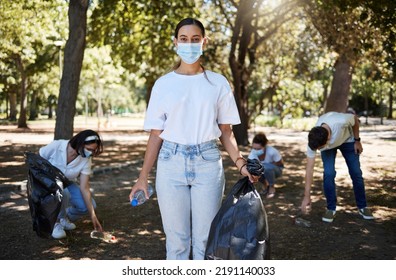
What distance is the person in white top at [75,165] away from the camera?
15.5ft

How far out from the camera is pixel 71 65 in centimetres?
795

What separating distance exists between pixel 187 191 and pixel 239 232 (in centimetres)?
42

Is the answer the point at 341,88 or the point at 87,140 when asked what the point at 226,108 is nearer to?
the point at 87,140

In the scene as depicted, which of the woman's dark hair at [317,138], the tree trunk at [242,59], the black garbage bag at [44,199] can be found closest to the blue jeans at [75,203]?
the black garbage bag at [44,199]

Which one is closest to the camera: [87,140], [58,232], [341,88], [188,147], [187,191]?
[188,147]

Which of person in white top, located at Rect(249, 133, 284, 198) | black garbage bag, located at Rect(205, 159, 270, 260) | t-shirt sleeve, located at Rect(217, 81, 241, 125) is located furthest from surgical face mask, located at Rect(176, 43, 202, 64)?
person in white top, located at Rect(249, 133, 284, 198)

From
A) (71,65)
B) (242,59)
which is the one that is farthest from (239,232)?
(242,59)

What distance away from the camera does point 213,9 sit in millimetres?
18625

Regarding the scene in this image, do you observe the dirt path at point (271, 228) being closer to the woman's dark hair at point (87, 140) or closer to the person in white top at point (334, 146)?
the person in white top at point (334, 146)

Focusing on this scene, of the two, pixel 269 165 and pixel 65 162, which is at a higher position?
pixel 65 162

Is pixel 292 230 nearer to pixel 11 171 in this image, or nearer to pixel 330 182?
pixel 330 182

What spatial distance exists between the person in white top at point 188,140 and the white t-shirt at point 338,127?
2827 millimetres

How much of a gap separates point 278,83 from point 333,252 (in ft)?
54.1
